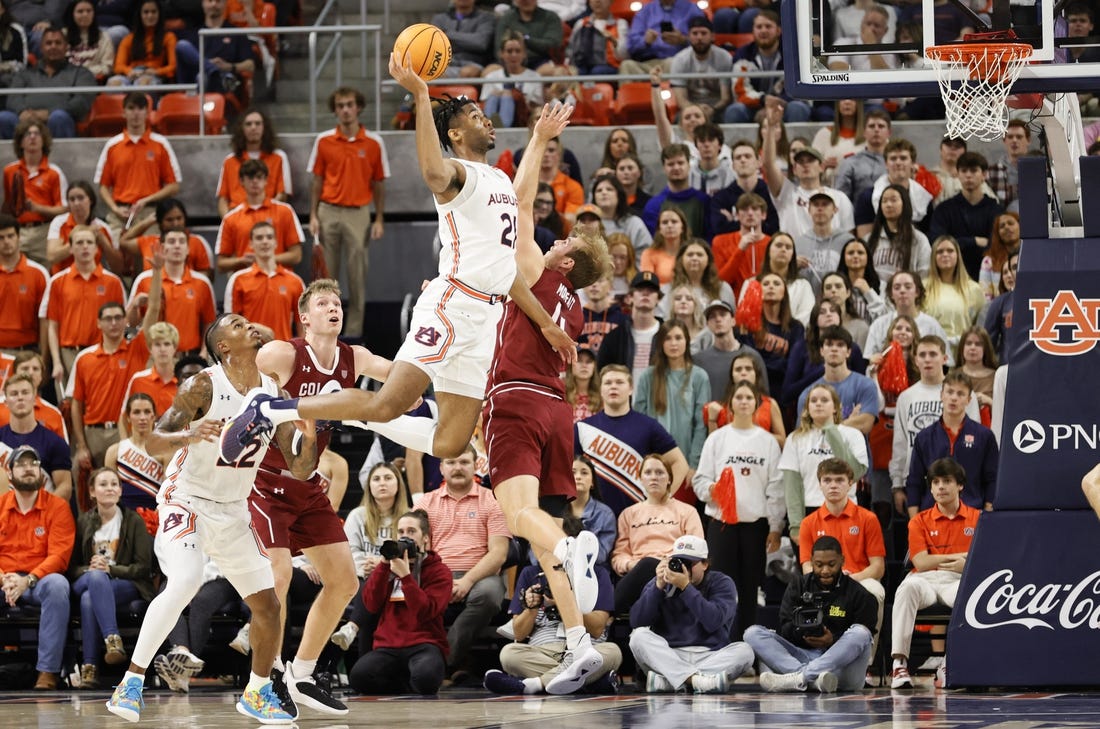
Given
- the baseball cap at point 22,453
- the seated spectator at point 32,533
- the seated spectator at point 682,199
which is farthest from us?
the seated spectator at point 682,199

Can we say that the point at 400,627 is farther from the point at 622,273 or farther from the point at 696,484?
the point at 622,273

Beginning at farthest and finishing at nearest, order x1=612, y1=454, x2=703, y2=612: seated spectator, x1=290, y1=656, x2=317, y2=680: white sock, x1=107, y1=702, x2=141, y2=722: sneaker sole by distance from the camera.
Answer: x1=612, y1=454, x2=703, y2=612: seated spectator → x1=290, y1=656, x2=317, y2=680: white sock → x1=107, y1=702, x2=141, y2=722: sneaker sole

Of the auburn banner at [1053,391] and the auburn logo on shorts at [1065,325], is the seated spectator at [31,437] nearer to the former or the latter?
the auburn banner at [1053,391]

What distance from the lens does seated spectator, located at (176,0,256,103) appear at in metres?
20.3

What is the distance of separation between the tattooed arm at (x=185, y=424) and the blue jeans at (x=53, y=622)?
4612 millimetres

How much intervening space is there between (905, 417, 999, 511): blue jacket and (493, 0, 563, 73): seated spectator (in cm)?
858

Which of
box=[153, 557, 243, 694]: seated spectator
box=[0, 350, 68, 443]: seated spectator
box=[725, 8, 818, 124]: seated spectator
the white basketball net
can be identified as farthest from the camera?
box=[725, 8, 818, 124]: seated spectator

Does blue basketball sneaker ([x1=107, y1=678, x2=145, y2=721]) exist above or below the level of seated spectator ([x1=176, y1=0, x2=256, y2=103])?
below

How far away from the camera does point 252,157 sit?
1877 centimetres

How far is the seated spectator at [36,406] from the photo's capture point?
49.8ft

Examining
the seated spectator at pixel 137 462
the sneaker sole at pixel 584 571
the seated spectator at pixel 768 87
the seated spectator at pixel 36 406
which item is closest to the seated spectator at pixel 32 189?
the seated spectator at pixel 36 406

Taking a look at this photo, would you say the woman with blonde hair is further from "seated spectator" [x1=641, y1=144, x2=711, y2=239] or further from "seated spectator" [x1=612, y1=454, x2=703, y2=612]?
"seated spectator" [x1=612, y1=454, x2=703, y2=612]

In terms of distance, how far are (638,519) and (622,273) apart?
3333 millimetres

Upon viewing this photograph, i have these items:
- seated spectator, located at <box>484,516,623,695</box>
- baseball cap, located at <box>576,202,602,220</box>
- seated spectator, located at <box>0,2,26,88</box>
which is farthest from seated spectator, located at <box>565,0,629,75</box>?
seated spectator, located at <box>484,516,623,695</box>
